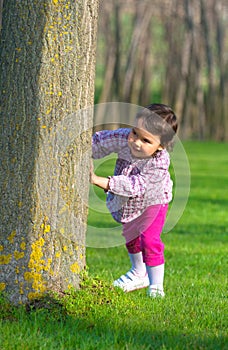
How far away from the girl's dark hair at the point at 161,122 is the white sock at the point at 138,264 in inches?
31.6

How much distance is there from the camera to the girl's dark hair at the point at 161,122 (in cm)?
533

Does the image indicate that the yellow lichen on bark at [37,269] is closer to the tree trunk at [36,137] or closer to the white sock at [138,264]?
the tree trunk at [36,137]

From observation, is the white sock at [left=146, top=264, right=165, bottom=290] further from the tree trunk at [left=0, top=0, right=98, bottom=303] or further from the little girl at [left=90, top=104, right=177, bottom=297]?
the tree trunk at [left=0, top=0, right=98, bottom=303]

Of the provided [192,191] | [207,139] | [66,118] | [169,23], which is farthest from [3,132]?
[169,23]

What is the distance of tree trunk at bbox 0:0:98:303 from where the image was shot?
4594mm

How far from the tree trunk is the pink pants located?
925 millimetres

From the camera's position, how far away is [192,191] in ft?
50.3

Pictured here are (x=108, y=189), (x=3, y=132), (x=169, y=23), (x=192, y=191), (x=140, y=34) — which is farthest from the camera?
(x=169, y=23)

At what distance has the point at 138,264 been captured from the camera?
5859mm

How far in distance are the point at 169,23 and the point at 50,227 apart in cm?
3184

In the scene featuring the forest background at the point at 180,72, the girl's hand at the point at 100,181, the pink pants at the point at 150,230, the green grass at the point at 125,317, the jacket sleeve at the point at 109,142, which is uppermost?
the forest background at the point at 180,72

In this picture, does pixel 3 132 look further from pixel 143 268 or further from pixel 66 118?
pixel 143 268

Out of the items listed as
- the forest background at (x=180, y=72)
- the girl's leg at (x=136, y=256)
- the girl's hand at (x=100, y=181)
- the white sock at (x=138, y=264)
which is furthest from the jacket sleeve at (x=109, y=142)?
the forest background at (x=180, y=72)

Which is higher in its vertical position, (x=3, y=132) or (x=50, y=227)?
(x=3, y=132)
